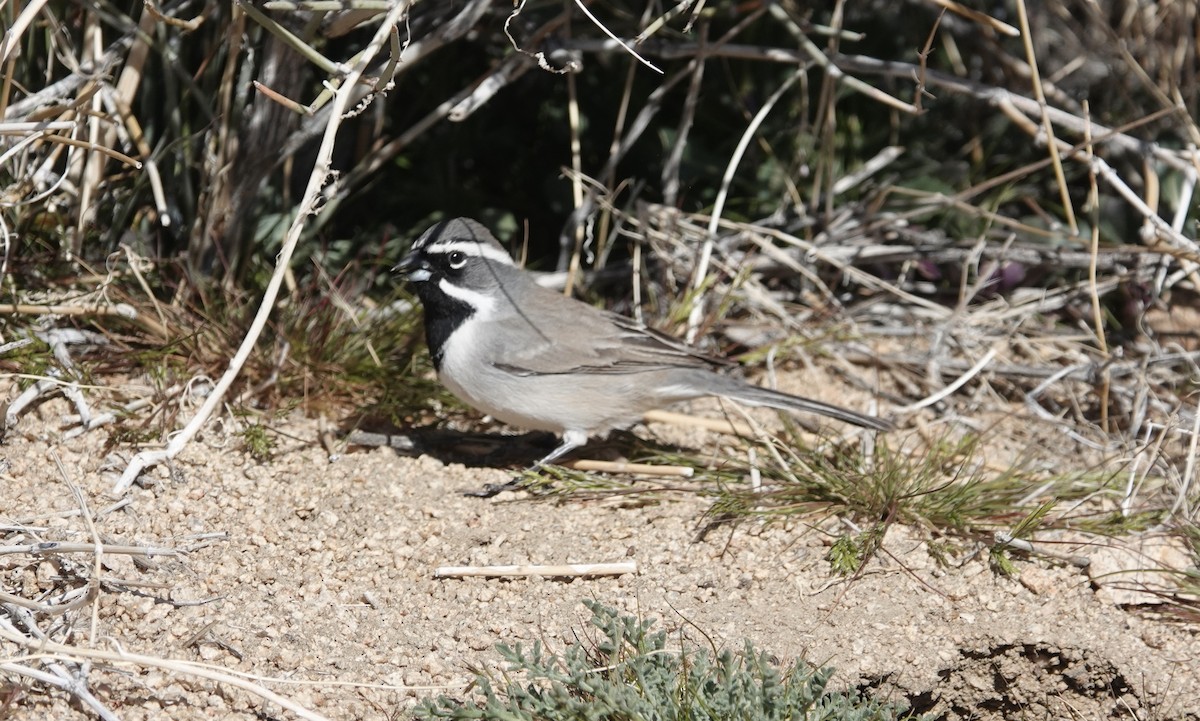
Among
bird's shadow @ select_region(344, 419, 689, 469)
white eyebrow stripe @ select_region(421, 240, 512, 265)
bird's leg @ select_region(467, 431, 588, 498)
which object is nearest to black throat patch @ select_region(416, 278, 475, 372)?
white eyebrow stripe @ select_region(421, 240, 512, 265)

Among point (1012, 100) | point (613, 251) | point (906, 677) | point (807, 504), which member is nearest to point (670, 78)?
point (613, 251)

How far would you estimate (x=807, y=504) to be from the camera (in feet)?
16.1

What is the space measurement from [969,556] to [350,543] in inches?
95.3

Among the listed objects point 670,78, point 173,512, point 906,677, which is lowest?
point 906,677

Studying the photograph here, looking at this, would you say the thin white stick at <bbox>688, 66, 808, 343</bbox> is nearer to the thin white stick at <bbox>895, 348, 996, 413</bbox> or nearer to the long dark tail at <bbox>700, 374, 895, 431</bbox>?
the long dark tail at <bbox>700, 374, 895, 431</bbox>

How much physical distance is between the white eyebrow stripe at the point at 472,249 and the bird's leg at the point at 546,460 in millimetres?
892

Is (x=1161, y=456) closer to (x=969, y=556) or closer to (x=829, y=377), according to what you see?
(x=969, y=556)

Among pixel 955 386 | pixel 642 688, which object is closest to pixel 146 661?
pixel 642 688

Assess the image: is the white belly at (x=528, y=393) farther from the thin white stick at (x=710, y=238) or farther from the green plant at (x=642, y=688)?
the green plant at (x=642, y=688)

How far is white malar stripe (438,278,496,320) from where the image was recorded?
550 centimetres

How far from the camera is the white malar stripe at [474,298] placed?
550 cm

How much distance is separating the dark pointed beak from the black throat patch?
0.04 metres

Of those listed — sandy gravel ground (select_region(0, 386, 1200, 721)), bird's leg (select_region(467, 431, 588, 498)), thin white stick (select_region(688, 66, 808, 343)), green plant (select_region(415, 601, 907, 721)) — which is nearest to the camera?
green plant (select_region(415, 601, 907, 721))

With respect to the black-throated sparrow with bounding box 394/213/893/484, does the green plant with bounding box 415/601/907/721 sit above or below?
below
